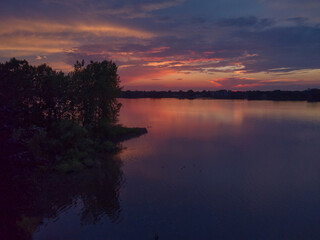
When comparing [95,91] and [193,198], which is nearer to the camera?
[193,198]

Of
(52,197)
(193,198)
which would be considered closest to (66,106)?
(52,197)

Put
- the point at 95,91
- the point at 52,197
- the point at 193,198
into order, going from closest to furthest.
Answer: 1. the point at 52,197
2. the point at 193,198
3. the point at 95,91

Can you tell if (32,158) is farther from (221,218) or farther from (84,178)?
(84,178)

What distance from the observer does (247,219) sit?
81.5ft

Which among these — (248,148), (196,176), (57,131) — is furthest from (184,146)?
(57,131)

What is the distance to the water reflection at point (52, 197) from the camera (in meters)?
12.6

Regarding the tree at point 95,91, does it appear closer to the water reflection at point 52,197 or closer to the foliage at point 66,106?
the foliage at point 66,106

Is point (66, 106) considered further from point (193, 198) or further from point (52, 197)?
point (193, 198)

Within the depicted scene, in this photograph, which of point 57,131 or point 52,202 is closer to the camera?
point 52,202

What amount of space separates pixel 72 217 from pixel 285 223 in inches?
861

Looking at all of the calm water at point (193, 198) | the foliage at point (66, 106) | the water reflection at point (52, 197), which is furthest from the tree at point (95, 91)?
the water reflection at point (52, 197)

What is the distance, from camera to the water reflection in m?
12.6

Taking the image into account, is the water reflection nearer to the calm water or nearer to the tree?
the calm water

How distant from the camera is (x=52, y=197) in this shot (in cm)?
2786
